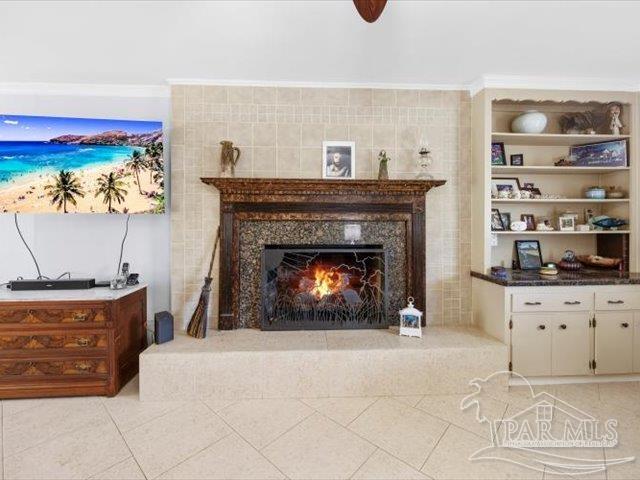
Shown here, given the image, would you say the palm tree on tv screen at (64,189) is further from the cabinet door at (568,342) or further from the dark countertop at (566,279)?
the cabinet door at (568,342)

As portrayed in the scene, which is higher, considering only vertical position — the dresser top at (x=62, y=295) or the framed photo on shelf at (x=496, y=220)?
the framed photo on shelf at (x=496, y=220)

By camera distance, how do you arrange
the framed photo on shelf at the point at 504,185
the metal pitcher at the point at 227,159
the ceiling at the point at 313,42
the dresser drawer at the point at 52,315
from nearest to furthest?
the ceiling at the point at 313,42 < the dresser drawer at the point at 52,315 < the metal pitcher at the point at 227,159 < the framed photo on shelf at the point at 504,185

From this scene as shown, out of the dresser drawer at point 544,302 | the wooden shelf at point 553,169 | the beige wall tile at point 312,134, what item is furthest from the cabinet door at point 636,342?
the beige wall tile at point 312,134

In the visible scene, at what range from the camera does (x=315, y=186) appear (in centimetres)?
237

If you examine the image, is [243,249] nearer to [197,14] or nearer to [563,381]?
[197,14]

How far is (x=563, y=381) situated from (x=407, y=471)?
1.63 meters

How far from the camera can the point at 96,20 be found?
5.78 ft

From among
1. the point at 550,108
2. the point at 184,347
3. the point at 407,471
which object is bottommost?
the point at 407,471

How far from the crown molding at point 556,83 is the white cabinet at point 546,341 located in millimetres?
1804

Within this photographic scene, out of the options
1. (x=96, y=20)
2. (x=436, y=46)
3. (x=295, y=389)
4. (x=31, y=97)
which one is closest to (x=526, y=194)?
(x=436, y=46)

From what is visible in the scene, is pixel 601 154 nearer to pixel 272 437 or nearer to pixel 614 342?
pixel 614 342

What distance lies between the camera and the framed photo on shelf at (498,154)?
2.55 m

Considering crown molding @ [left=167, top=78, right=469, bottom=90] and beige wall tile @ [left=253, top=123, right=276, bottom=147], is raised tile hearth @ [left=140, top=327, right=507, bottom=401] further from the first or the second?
crown molding @ [left=167, top=78, right=469, bottom=90]

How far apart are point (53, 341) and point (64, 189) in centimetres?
109
